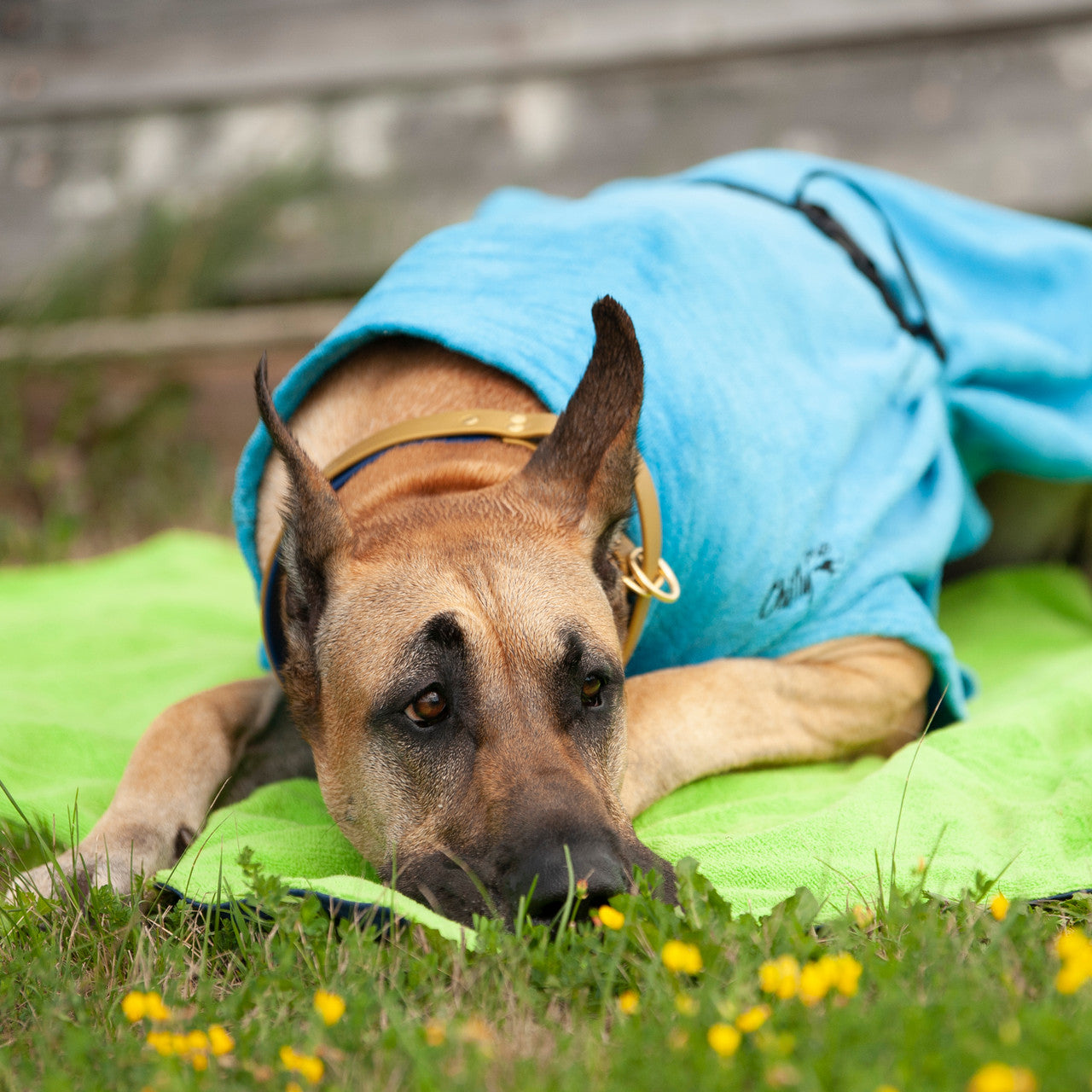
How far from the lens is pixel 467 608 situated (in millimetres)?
2242

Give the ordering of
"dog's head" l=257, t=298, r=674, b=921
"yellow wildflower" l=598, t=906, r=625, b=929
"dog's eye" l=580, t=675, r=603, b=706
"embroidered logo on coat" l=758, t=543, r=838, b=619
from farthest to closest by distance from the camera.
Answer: "embroidered logo on coat" l=758, t=543, r=838, b=619 → "dog's eye" l=580, t=675, r=603, b=706 → "dog's head" l=257, t=298, r=674, b=921 → "yellow wildflower" l=598, t=906, r=625, b=929

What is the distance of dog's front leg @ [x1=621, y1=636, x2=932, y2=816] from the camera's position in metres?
2.76

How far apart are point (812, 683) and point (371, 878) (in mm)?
1344

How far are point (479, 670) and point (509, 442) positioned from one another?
2.55 ft

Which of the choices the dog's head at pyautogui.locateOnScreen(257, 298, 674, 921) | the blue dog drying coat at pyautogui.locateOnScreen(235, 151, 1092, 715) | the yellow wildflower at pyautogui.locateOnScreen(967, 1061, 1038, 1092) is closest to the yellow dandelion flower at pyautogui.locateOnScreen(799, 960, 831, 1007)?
the yellow wildflower at pyautogui.locateOnScreen(967, 1061, 1038, 1092)

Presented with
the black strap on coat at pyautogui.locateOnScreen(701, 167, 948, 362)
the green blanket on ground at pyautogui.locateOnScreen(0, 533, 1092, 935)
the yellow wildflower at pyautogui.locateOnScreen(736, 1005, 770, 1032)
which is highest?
the black strap on coat at pyautogui.locateOnScreen(701, 167, 948, 362)

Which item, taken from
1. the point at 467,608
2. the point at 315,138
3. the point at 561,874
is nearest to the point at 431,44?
the point at 315,138

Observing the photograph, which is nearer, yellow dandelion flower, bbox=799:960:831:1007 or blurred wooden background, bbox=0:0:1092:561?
yellow dandelion flower, bbox=799:960:831:1007

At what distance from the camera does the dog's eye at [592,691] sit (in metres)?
2.36

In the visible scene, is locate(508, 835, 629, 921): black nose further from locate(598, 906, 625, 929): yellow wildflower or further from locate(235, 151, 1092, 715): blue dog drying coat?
locate(235, 151, 1092, 715): blue dog drying coat

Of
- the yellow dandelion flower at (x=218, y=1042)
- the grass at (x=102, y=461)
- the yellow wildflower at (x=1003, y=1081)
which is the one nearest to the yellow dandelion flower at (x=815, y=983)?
the yellow wildflower at (x=1003, y=1081)

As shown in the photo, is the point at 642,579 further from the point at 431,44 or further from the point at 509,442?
the point at 431,44

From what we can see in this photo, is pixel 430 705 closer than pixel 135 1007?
No

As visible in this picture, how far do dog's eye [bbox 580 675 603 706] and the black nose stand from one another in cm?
41
